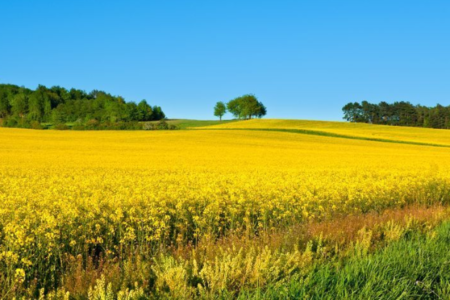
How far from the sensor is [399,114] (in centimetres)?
11450

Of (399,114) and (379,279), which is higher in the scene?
A: (399,114)

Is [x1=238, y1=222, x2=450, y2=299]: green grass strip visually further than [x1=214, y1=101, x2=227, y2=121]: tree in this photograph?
No

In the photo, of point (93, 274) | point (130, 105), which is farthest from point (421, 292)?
point (130, 105)

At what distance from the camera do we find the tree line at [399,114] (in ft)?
347

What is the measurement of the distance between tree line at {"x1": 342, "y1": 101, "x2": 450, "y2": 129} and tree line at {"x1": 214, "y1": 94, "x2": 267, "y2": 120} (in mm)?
27885

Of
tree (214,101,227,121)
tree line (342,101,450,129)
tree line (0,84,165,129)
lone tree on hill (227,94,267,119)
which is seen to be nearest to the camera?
tree line (0,84,165,129)

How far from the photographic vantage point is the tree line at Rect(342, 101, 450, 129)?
347 feet

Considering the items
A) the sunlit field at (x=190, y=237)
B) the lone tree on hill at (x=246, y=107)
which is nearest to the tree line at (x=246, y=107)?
the lone tree on hill at (x=246, y=107)

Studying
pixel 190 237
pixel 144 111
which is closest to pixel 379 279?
pixel 190 237

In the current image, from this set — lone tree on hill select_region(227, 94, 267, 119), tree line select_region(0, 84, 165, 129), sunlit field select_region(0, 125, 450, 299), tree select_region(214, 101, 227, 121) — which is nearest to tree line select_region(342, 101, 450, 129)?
lone tree on hill select_region(227, 94, 267, 119)

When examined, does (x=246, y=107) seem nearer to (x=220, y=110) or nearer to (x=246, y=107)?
(x=246, y=107)

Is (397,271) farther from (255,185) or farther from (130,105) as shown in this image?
(130,105)

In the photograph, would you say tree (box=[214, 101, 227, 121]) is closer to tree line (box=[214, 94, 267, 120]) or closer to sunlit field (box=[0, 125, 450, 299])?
tree line (box=[214, 94, 267, 120])

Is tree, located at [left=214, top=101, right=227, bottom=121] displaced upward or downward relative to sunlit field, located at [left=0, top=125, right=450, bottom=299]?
upward
